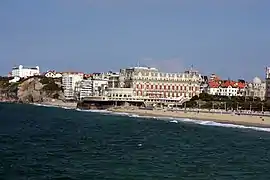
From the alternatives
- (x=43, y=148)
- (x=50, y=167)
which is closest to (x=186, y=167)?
(x=50, y=167)

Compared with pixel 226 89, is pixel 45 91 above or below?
below

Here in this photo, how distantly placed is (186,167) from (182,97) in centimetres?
11628

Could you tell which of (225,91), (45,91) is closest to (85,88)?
(45,91)


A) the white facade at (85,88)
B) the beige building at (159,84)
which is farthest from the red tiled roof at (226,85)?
the white facade at (85,88)

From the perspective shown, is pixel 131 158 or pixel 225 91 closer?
pixel 131 158

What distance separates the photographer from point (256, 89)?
155000 mm

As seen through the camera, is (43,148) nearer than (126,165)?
No

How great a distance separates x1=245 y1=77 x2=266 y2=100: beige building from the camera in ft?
500

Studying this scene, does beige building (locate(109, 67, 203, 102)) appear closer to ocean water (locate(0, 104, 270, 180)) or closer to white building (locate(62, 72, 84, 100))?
white building (locate(62, 72, 84, 100))

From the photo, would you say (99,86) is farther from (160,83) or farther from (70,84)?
(160,83)

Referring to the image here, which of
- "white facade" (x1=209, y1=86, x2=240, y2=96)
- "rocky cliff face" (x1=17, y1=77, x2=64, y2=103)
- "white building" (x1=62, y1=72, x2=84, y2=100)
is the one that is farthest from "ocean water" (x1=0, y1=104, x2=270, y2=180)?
"rocky cliff face" (x1=17, y1=77, x2=64, y2=103)

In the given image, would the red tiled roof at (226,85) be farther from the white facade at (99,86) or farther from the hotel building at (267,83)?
the white facade at (99,86)

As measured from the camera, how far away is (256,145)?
131ft

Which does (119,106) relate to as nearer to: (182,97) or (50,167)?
(182,97)
